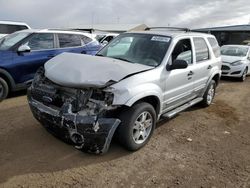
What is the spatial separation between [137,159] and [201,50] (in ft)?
10.1

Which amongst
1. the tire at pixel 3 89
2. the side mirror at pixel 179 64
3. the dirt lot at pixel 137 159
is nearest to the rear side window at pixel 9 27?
the tire at pixel 3 89

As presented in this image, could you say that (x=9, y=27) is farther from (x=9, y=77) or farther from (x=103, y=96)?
(x=103, y=96)

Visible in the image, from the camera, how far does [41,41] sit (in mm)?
6871

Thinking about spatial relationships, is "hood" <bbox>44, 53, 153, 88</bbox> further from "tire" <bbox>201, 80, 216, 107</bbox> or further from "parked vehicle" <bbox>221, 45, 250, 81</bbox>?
"parked vehicle" <bbox>221, 45, 250, 81</bbox>

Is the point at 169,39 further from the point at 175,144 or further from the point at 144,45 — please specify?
the point at 175,144

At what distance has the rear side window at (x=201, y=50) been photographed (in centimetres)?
534

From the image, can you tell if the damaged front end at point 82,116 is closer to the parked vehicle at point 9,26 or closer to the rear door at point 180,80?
the rear door at point 180,80

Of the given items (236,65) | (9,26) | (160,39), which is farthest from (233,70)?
(9,26)

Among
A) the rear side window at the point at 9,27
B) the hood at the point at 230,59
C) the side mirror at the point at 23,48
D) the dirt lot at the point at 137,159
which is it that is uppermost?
the rear side window at the point at 9,27

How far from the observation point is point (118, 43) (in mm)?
5094

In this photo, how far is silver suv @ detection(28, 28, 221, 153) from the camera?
3318 mm

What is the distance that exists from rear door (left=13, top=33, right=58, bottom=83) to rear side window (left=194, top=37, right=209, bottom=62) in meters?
3.89

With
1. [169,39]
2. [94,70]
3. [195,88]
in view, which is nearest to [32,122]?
[94,70]

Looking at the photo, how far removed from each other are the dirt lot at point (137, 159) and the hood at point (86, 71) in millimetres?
1111
